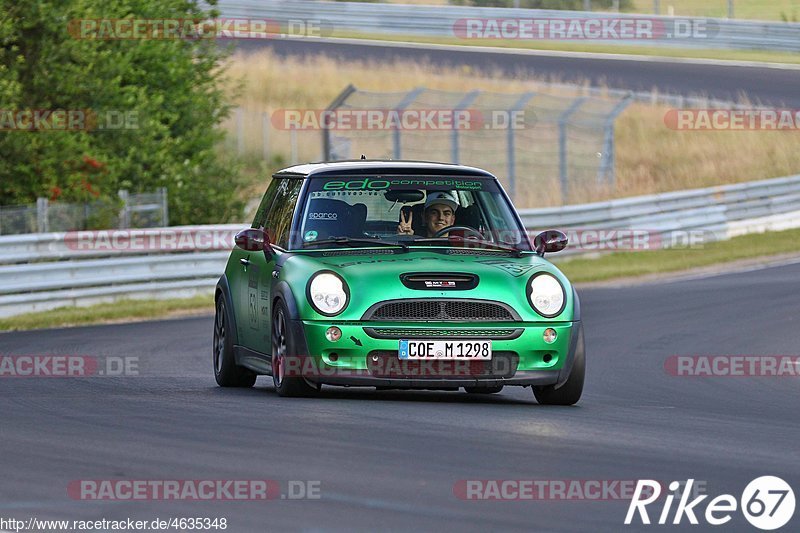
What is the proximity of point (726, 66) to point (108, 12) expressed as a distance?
2348cm

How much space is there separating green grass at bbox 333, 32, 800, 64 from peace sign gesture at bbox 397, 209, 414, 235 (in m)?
37.2

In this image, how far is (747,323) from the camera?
17609 mm

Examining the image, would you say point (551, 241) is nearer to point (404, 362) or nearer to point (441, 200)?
point (441, 200)

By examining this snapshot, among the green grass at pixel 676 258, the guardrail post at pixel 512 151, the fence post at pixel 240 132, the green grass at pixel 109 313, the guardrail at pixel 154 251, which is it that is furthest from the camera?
the fence post at pixel 240 132

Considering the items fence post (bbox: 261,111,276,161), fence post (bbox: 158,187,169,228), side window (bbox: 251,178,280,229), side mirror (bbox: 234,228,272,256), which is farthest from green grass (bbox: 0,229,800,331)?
fence post (bbox: 261,111,276,161)

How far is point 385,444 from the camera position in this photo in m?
8.09

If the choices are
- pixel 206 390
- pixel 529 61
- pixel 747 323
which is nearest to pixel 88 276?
pixel 747 323

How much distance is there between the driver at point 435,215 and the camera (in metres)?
10.8

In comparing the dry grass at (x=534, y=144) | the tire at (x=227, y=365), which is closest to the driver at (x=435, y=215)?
the tire at (x=227, y=365)

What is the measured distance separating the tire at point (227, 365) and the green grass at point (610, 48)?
36644 millimetres

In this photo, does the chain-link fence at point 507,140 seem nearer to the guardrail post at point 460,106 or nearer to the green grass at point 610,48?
the guardrail post at point 460,106

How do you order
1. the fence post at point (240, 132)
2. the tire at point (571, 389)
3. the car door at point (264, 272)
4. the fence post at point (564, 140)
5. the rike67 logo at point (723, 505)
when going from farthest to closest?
the fence post at point (240, 132), the fence post at point (564, 140), the car door at point (264, 272), the tire at point (571, 389), the rike67 logo at point (723, 505)

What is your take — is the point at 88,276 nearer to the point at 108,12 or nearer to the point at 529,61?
the point at 108,12

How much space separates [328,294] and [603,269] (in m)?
16.0
